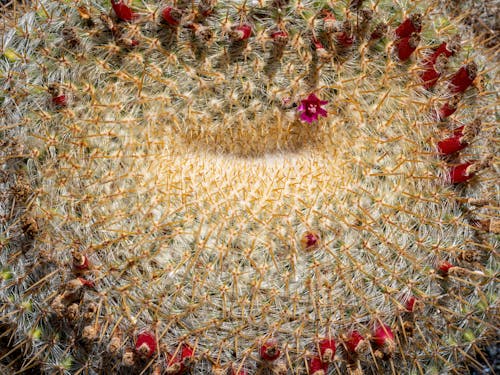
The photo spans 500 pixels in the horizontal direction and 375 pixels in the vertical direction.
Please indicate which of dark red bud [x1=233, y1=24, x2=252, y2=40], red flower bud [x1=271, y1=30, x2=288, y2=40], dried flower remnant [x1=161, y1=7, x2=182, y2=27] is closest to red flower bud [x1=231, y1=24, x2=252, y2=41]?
dark red bud [x1=233, y1=24, x2=252, y2=40]

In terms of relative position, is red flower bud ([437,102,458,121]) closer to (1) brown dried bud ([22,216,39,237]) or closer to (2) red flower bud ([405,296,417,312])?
(2) red flower bud ([405,296,417,312])

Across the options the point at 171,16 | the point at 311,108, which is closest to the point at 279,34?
the point at 311,108

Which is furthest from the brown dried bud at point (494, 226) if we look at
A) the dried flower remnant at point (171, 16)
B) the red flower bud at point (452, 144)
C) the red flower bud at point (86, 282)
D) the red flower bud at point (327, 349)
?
the red flower bud at point (86, 282)

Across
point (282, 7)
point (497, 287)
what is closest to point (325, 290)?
point (497, 287)

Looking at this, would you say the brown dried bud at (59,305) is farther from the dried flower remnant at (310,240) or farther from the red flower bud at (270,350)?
the dried flower remnant at (310,240)

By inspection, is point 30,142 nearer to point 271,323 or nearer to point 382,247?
point 271,323
